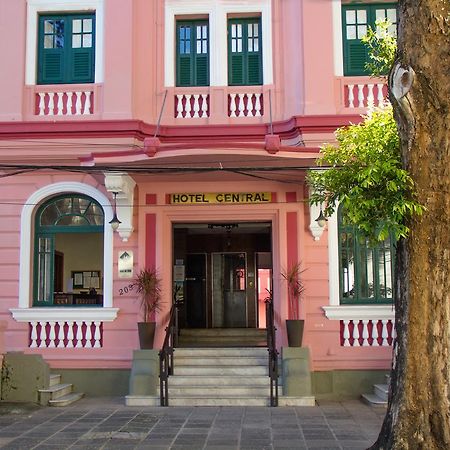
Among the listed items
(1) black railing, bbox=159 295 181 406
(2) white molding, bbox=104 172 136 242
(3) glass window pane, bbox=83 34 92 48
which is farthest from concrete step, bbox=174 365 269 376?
(3) glass window pane, bbox=83 34 92 48

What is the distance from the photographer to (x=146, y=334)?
1092cm

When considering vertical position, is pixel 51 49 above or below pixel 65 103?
above

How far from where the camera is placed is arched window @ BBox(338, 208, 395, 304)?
37.6ft

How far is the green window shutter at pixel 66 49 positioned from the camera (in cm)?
1215

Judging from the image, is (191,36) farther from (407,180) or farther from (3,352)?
(407,180)

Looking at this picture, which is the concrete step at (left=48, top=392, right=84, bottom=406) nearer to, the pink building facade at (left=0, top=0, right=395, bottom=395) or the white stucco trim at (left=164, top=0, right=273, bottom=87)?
the pink building facade at (left=0, top=0, right=395, bottom=395)

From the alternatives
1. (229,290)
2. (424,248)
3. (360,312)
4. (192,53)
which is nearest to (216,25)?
(192,53)

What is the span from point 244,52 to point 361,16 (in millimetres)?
2293

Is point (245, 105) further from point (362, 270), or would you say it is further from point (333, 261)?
point (362, 270)

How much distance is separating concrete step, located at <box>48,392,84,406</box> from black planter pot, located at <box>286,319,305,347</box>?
378cm

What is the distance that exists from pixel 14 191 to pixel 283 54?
5.62 meters

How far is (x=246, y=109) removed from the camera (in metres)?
12.1

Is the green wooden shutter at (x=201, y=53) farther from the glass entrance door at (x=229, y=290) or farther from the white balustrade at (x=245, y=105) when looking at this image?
the glass entrance door at (x=229, y=290)

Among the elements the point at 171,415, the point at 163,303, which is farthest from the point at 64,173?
the point at 171,415
